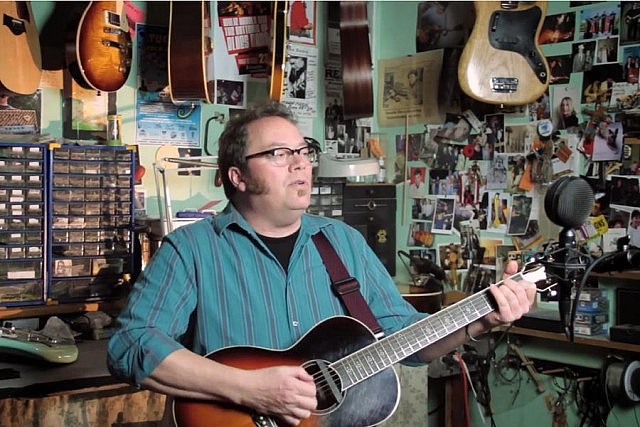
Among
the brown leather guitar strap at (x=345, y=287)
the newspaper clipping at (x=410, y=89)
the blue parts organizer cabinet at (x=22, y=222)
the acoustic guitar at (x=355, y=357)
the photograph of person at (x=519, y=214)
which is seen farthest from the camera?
the newspaper clipping at (x=410, y=89)

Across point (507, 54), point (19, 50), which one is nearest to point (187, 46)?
point (19, 50)

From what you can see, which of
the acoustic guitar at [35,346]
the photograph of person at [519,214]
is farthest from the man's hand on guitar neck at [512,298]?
the photograph of person at [519,214]

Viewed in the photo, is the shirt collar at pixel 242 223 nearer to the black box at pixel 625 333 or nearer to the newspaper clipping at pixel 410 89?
the black box at pixel 625 333

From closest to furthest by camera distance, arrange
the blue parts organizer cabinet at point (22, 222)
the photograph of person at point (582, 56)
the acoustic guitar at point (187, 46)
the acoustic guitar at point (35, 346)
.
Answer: the acoustic guitar at point (35, 346), the blue parts organizer cabinet at point (22, 222), the acoustic guitar at point (187, 46), the photograph of person at point (582, 56)

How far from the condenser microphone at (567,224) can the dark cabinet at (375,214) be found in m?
1.73

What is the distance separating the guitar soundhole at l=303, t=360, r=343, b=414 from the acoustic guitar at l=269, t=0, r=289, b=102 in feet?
4.73

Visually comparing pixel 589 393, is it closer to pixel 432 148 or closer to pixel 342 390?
pixel 432 148

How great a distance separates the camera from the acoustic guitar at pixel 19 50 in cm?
238

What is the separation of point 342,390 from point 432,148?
6.41 ft

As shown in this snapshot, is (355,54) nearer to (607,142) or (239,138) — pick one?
(607,142)

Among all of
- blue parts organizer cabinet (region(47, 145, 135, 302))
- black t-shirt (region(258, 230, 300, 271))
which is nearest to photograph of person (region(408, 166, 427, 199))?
blue parts organizer cabinet (region(47, 145, 135, 302))

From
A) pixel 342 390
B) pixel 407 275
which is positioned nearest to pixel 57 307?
pixel 342 390

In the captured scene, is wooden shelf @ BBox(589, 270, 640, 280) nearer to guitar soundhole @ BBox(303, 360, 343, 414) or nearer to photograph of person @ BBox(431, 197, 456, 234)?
photograph of person @ BBox(431, 197, 456, 234)

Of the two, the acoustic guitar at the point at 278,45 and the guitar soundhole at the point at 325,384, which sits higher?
the acoustic guitar at the point at 278,45
